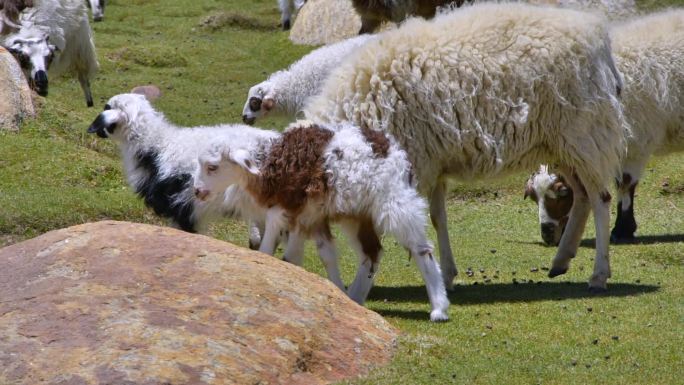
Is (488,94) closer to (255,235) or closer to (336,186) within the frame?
(336,186)

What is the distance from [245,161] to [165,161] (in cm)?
231

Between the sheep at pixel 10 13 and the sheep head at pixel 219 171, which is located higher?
the sheep head at pixel 219 171

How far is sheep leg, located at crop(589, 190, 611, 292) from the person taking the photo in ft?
33.3

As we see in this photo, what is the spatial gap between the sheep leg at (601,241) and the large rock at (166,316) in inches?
124

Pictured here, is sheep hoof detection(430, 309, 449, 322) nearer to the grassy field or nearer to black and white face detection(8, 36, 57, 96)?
the grassy field

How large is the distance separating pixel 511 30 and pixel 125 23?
1993 cm

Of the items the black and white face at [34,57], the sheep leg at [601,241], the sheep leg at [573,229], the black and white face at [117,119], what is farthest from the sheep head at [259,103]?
the sheep leg at [601,241]

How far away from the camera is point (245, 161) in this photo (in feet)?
28.5

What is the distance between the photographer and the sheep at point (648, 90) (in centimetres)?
1201

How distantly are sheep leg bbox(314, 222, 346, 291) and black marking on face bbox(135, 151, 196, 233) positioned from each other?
1.89 meters

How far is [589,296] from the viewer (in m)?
9.92

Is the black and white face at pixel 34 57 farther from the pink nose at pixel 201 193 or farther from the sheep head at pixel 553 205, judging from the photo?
the pink nose at pixel 201 193

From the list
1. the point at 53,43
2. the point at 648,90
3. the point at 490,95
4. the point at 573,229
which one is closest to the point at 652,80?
the point at 648,90

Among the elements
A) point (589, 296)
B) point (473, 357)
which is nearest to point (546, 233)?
point (589, 296)
